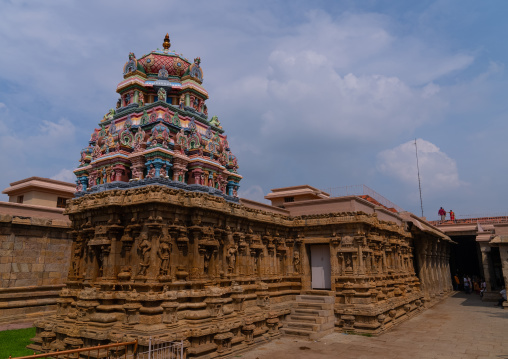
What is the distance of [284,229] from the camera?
2067 cm

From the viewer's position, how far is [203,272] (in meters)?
14.2

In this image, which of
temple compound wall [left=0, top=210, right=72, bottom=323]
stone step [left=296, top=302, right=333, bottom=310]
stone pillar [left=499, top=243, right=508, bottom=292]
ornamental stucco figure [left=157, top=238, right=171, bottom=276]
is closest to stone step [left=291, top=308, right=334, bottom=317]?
stone step [left=296, top=302, right=333, bottom=310]

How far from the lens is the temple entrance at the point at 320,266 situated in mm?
19984

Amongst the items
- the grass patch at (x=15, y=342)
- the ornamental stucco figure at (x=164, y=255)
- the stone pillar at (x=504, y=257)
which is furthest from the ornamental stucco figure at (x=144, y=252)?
the stone pillar at (x=504, y=257)

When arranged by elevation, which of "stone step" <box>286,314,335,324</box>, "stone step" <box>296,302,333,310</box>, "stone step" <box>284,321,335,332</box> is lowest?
"stone step" <box>284,321,335,332</box>

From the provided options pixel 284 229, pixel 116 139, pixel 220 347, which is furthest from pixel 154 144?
pixel 220 347

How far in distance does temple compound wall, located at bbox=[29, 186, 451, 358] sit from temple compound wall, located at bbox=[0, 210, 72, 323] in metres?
4.49

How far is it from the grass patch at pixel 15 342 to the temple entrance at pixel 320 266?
13704mm

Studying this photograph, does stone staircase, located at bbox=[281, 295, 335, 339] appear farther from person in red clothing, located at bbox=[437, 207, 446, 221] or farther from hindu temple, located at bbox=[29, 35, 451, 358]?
person in red clothing, located at bbox=[437, 207, 446, 221]

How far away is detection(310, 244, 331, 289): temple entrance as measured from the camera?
1998 centimetres

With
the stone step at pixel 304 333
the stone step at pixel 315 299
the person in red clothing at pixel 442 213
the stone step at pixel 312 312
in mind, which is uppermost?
Result: the person in red clothing at pixel 442 213

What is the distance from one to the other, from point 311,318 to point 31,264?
14.6m

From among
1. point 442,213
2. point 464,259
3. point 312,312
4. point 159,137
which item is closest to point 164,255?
point 312,312

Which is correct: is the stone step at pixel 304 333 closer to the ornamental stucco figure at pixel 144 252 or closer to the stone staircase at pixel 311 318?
the stone staircase at pixel 311 318
